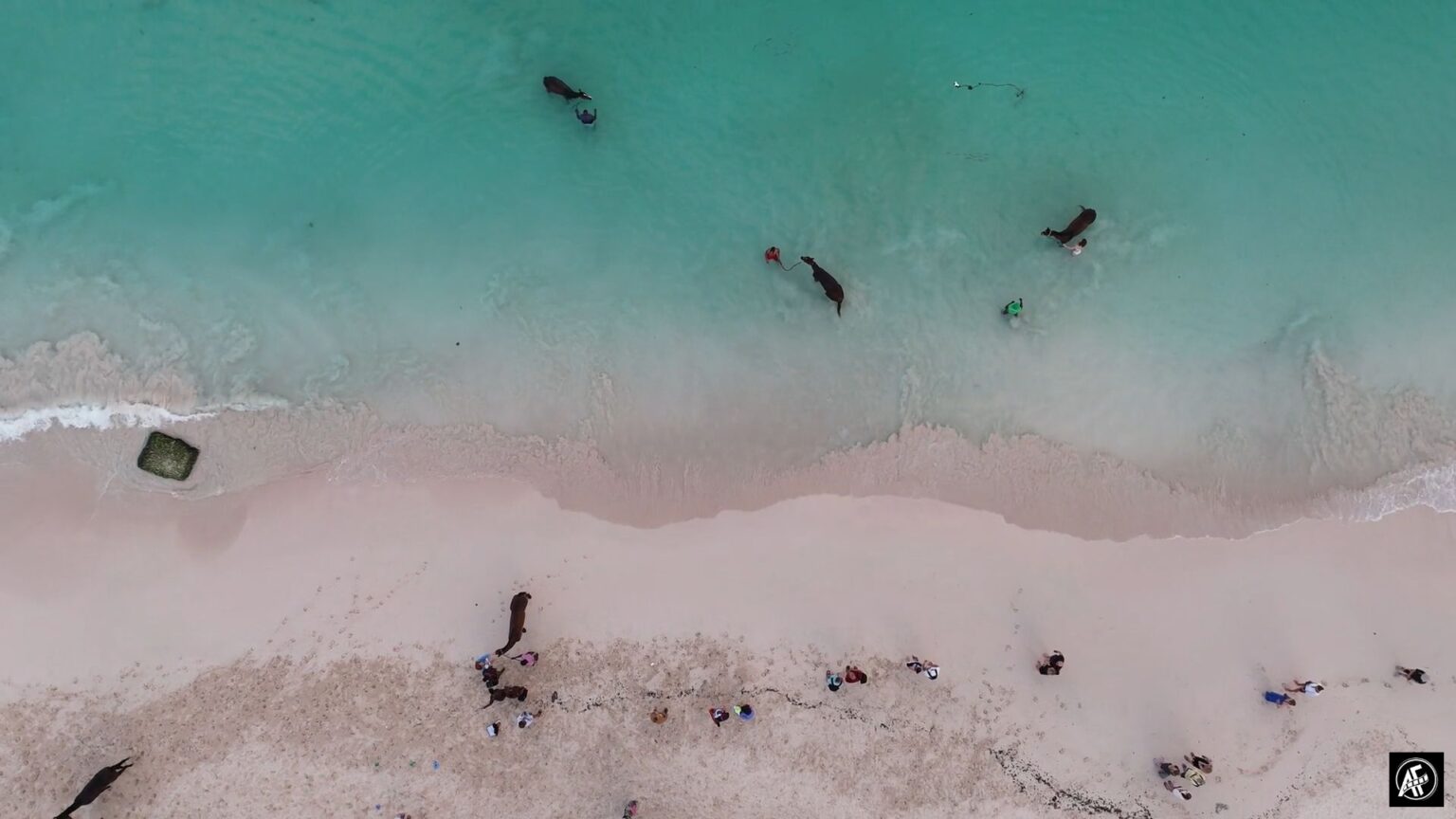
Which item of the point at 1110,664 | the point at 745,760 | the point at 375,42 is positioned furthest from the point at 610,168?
the point at 1110,664

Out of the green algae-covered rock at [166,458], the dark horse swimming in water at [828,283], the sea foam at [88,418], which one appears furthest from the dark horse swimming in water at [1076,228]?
the green algae-covered rock at [166,458]

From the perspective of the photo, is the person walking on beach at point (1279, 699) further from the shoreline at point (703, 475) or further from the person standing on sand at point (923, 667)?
the person standing on sand at point (923, 667)

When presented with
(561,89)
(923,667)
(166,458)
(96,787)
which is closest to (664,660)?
(923,667)

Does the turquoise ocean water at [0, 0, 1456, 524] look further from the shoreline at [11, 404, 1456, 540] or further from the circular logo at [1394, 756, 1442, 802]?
the circular logo at [1394, 756, 1442, 802]

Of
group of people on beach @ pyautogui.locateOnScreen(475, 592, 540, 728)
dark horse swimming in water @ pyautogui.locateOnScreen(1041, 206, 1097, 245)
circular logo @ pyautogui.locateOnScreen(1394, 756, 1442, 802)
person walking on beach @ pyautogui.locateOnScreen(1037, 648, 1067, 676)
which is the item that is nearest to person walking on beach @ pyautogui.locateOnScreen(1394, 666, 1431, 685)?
circular logo @ pyautogui.locateOnScreen(1394, 756, 1442, 802)

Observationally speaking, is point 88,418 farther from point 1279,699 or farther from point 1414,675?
point 1414,675

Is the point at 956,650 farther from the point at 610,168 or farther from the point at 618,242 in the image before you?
the point at 610,168
